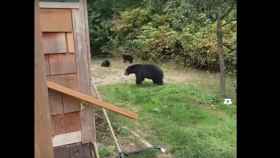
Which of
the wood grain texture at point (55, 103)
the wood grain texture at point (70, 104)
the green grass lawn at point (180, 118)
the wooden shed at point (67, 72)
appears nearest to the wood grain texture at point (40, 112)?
the wooden shed at point (67, 72)

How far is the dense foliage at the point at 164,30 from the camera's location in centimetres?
563

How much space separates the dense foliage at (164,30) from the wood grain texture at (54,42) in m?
3.07

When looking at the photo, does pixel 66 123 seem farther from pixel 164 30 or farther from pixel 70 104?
pixel 164 30

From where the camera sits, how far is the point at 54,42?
1.99 metres

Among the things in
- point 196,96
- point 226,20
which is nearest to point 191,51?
point 226,20

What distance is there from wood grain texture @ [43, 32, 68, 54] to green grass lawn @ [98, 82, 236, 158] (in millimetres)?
1222

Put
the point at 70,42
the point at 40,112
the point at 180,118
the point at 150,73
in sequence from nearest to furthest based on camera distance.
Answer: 1. the point at 40,112
2. the point at 70,42
3. the point at 180,118
4. the point at 150,73

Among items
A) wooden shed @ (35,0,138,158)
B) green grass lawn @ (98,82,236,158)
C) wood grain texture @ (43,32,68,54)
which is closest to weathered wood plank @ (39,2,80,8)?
wooden shed @ (35,0,138,158)

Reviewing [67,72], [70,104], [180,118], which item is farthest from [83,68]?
[180,118]

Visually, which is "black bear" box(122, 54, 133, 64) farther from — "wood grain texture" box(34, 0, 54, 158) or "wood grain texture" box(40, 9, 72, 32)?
"wood grain texture" box(34, 0, 54, 158)

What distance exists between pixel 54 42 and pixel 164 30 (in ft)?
19.9

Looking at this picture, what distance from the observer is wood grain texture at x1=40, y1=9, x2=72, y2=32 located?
1919 mm
